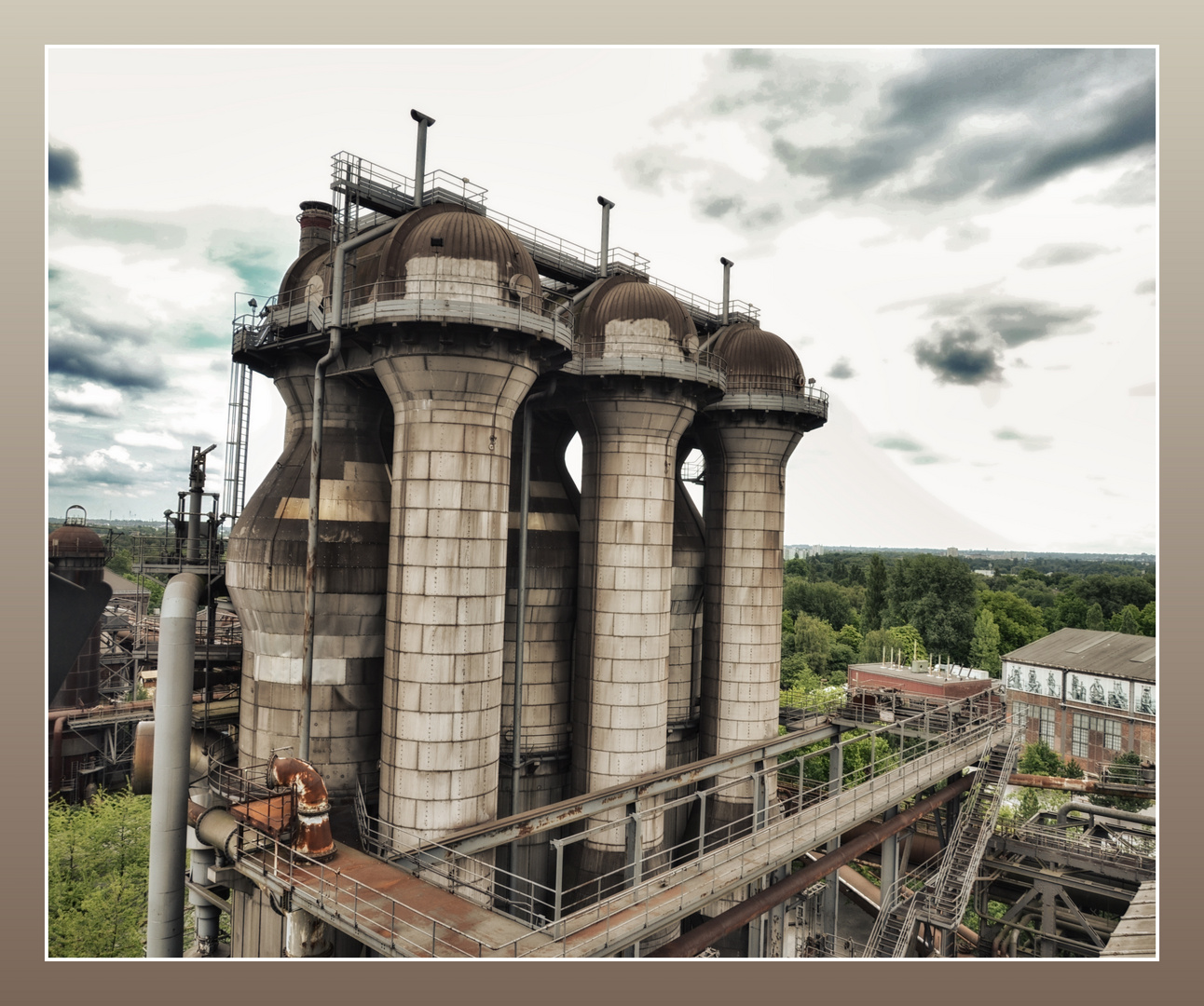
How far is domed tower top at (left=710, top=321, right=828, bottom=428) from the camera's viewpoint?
35.9 m

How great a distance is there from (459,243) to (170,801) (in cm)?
1916

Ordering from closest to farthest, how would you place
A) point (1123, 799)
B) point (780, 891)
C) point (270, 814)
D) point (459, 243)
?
point (270, 814) < point (459, 243) < point (780, 891) < point (1123, 799)

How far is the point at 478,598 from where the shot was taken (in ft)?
77.8

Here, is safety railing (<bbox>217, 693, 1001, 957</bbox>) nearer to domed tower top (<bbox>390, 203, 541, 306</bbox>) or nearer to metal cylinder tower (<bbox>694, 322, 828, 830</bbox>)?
metal cylinder tower (<bbox>694, 322, 828, 830</bbox>)

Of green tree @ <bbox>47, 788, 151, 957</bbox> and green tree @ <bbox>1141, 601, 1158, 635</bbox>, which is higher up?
green tree @ <bbox>1141, 601, 1158, 635</bbox>

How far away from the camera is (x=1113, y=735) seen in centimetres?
5462

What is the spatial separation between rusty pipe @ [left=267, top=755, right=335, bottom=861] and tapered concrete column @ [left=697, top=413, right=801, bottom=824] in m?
20.9

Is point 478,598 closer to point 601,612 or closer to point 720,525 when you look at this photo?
point 601,612

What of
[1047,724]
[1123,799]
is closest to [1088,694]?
[1047,724]

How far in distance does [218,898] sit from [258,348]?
19883mm

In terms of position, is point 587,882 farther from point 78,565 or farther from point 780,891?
point 78,565

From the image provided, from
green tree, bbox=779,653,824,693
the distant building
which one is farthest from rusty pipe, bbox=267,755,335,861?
green tree, bbox=779,653,824,693
